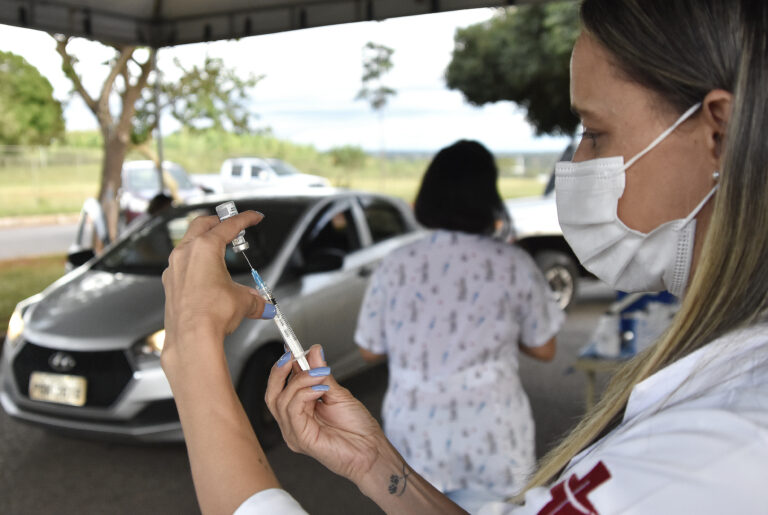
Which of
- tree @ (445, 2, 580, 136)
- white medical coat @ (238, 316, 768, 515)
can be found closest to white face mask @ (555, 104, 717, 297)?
white medical coat @ (238, 316, 768, 515)

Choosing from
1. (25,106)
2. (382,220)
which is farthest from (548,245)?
(25,106)

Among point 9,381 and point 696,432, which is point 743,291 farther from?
point 9,381

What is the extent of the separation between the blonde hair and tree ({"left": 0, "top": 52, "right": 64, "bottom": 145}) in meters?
13.4

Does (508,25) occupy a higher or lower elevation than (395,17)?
higher

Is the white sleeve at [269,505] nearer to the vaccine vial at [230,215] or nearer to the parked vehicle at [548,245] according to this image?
the vaccine vial at [230,215]

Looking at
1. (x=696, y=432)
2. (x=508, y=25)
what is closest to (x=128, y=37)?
(x=696, y=432)

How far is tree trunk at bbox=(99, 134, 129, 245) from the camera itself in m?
10.3

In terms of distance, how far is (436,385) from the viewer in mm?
2195

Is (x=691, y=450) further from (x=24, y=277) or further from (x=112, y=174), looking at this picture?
(x=24, y=277)

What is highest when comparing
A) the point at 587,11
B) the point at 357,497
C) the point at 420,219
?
the point at 587,11

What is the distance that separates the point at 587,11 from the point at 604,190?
0.25 metres

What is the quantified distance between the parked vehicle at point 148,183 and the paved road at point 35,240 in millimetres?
1772

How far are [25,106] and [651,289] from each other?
16.7 m

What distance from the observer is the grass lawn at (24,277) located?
411 inches
